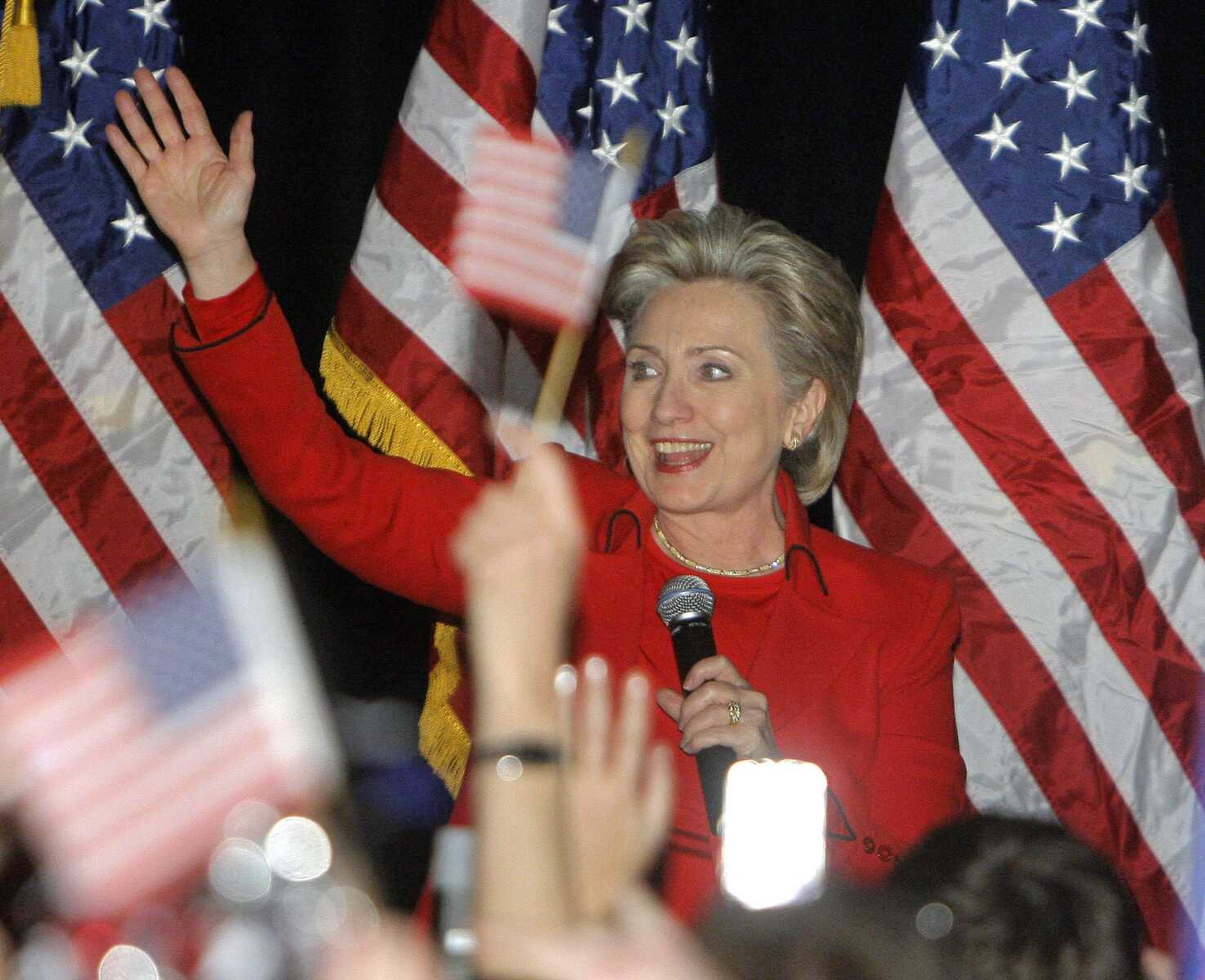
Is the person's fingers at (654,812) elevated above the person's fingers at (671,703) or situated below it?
above

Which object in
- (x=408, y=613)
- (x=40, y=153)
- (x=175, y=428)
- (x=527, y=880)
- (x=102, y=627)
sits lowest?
(x=408, y=613)

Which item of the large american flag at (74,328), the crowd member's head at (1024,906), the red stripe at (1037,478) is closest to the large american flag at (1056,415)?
the red stripe at (1037,478)

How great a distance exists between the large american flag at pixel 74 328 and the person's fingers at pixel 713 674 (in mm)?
1486

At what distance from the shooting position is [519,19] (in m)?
3.18

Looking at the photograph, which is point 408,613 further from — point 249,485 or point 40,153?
point 40,153

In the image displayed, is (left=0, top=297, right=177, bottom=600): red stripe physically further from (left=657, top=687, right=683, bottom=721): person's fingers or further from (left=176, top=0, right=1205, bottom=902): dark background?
(left=657, top=687, right=683, bottom=721): person's fingers

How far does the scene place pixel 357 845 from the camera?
3.44 meters

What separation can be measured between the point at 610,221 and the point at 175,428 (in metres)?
0.96

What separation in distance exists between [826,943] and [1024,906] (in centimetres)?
21

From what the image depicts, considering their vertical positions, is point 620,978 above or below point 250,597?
above

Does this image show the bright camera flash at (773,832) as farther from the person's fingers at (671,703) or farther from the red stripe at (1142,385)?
the red stripe at (1142,385)

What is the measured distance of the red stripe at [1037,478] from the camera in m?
3.09

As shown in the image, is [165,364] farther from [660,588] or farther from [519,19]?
[660,588]

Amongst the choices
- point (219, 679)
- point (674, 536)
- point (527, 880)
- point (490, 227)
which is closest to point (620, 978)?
point (527, 880)
